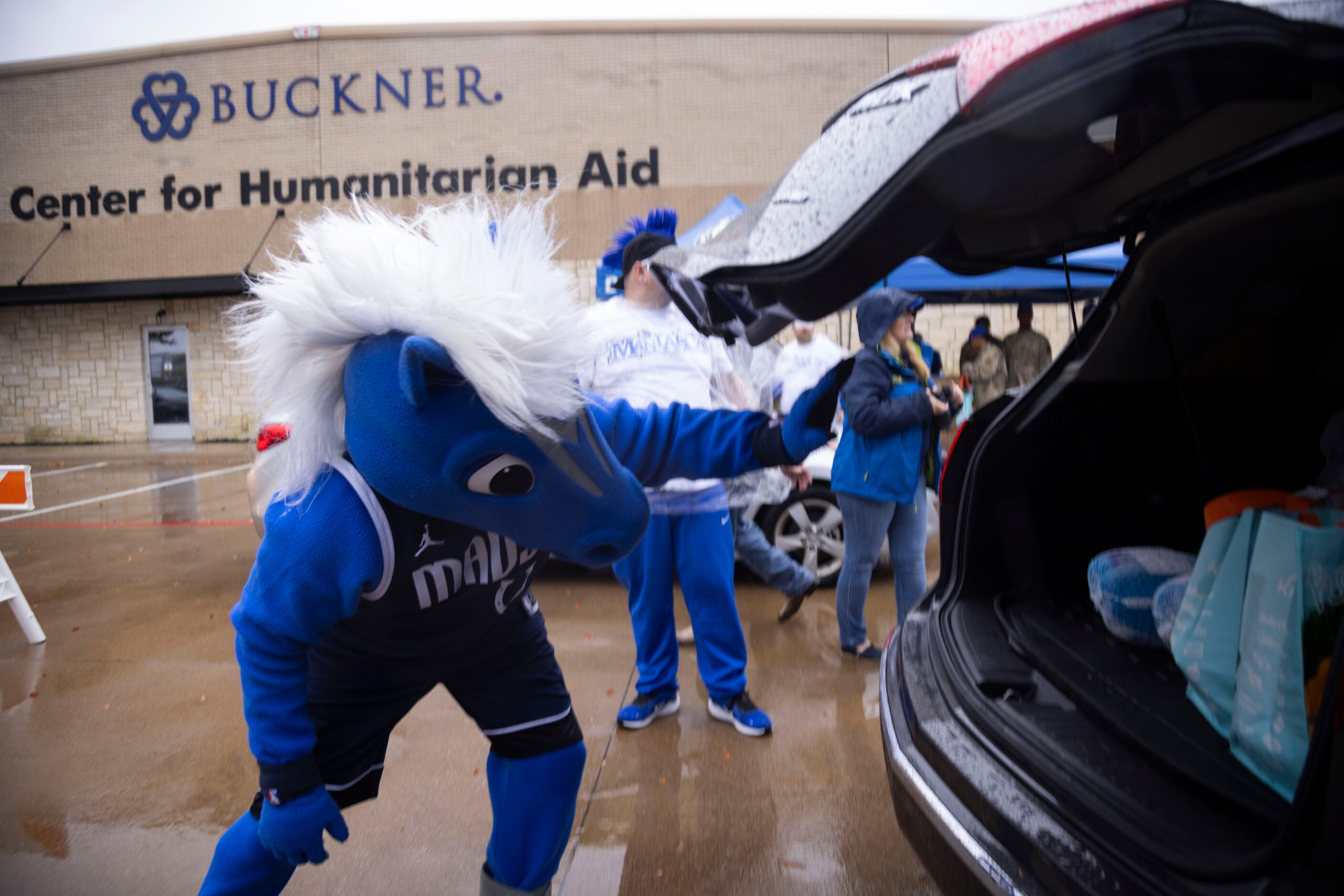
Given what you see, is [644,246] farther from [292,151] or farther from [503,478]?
[292,151]

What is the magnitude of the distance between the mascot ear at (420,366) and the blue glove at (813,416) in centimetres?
64

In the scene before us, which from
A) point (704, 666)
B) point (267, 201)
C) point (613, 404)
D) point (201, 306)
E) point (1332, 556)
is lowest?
point (704, 666)

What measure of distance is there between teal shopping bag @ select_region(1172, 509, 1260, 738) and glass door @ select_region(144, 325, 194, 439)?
63.9 ft

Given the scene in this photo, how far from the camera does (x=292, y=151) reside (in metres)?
17.0

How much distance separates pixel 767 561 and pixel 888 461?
101 centimetres

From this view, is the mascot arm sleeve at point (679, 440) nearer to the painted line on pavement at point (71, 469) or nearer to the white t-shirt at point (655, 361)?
the white t-shirt at point (655, 361)

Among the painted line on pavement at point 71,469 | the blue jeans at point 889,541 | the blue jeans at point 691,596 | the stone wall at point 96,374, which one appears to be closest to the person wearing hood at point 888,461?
the blue jeans at point 889,541

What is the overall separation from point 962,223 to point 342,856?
2.43 meters

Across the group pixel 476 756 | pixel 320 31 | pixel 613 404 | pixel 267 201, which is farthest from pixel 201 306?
pixel 613 404

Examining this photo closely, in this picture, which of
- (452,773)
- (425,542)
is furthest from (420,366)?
(452,773)

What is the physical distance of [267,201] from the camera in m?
17.1

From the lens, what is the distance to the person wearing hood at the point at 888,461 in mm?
3246

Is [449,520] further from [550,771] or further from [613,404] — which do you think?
[550,771]

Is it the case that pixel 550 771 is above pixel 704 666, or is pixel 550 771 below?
A: above
